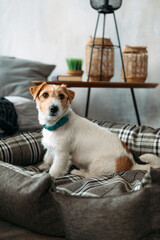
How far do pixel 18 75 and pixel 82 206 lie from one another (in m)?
1.78

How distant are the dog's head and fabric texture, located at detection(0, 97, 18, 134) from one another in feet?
1.35

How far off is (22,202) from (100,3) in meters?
1.77

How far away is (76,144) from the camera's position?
1.62m

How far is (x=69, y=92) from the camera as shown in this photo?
1.55 metres

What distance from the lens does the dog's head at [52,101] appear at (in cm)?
145

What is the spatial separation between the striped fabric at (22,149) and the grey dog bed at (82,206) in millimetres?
404

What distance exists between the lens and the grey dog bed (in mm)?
888

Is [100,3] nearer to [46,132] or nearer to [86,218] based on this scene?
[46,132]

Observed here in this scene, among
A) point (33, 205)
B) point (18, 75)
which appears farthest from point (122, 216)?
point (18, 75)

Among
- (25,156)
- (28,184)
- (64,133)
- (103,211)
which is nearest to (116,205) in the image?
(103,211)

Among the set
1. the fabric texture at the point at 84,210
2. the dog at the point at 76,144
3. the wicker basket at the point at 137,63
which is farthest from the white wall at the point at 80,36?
the fabric texture at the point at 84,210

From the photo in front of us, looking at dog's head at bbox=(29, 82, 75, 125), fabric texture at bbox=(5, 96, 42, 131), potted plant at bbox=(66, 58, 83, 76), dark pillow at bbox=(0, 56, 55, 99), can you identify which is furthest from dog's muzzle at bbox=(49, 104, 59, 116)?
potted plant at bbox=(66, 58, 83, 76)

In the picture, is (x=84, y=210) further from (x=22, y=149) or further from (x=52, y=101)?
(x=22, y=149)

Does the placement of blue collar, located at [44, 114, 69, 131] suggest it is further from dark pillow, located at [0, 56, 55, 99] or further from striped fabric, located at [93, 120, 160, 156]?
dark pillow, located at [0, 56, 55, 99]
